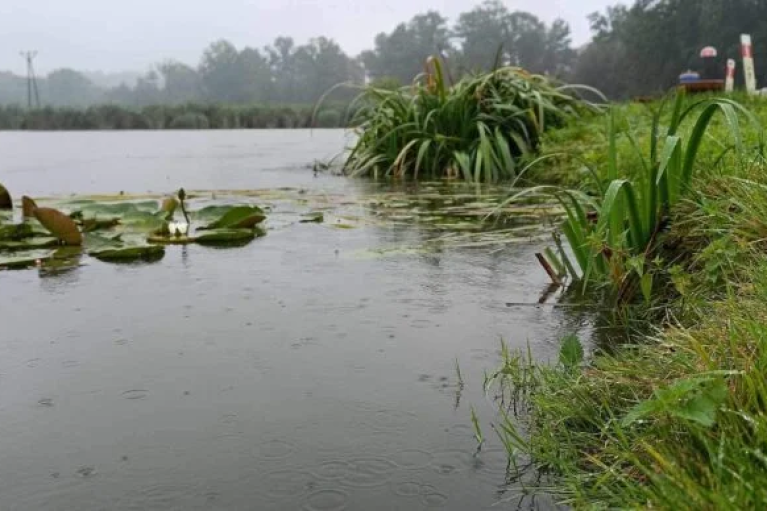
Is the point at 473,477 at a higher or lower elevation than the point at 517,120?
lower

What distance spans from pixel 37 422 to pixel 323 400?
0.45 meters

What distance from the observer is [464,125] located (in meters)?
5.41

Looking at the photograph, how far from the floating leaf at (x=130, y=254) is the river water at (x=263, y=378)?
9 cm

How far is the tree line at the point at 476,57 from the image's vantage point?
31.5 m

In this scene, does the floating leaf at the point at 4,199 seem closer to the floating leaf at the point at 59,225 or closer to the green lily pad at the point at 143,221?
the green lily pad at the point at 143,221

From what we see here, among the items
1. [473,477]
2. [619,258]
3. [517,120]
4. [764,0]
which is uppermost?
[764,0]

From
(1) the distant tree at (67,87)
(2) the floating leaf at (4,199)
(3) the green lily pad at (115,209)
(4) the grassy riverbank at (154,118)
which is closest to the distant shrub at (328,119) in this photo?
(4) the grassy riverbank at (154,118)

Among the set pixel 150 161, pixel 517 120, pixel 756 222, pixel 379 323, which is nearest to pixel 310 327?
pixel 379 323

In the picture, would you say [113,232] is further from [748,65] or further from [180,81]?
[180,81]

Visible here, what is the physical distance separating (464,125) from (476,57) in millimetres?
33472

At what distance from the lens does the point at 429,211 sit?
3.60 m

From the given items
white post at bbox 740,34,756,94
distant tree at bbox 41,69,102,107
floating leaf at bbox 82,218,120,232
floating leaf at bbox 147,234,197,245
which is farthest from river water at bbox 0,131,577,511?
distant tree at bbox 41,69,102,107

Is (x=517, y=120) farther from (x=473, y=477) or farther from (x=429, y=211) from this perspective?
(x=473, y=477)

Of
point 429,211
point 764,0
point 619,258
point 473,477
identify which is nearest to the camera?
point 473,477
